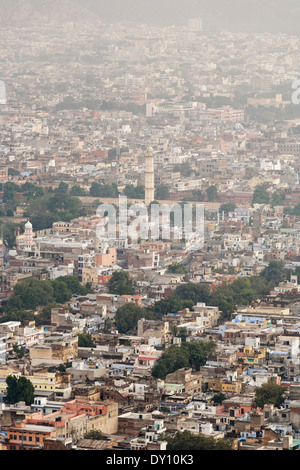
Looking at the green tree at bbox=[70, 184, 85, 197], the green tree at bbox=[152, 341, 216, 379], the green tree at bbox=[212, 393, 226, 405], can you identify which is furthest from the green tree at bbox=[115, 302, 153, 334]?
the green tree at bbox=[70, 184, 85, 197]

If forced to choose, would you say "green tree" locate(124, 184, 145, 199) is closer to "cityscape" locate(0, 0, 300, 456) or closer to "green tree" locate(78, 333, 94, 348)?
"cityscape" locate(0, 0, 300, 456)

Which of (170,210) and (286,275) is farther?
(170,210)

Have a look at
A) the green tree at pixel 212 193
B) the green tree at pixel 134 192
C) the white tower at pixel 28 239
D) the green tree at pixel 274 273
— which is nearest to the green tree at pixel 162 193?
the green tree at pixel 134 192

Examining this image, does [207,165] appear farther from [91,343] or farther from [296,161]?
[91,343]

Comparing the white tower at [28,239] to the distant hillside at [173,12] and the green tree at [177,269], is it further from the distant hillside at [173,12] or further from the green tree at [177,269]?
the distant hillside at [173,12]

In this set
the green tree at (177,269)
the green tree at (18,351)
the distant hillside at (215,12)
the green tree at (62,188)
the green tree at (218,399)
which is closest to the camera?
the green tree at (218,399)

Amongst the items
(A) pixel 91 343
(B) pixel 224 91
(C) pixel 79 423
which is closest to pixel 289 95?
(B) pixel 224 91

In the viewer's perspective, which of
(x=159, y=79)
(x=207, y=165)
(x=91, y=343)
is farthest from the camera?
(x=159, y=79)

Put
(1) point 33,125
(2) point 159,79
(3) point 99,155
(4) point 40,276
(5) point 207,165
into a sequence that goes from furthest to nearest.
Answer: (2) point 159,79 → (1) point 33,125 → (3) point 99,155 → (5) point 207,165 → (4) point 40,276
